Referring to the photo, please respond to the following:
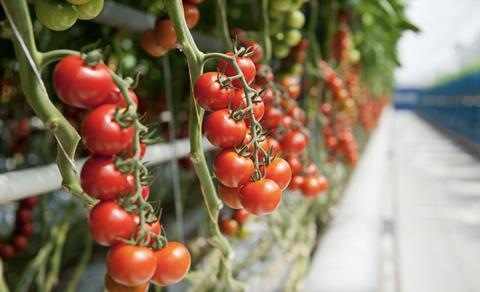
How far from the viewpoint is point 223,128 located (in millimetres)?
303

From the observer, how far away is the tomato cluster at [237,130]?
0.29 m

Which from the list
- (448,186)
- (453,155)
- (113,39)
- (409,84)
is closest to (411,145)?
(453,155)

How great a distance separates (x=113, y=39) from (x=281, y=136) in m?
0.33

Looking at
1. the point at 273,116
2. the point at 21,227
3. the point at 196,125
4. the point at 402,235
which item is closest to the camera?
the point at 196,125

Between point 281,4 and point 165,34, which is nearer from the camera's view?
point 165,34

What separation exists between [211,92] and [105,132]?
0.08m

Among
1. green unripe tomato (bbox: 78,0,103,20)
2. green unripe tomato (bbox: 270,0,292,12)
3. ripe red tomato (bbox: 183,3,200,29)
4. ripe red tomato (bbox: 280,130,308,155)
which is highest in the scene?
green unripe tomato (bbox: 78,0,103,20)

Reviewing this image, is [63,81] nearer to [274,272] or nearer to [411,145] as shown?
A: [274,272]

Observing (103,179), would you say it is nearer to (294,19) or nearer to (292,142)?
(292,142)

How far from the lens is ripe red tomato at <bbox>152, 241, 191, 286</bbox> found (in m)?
0.28

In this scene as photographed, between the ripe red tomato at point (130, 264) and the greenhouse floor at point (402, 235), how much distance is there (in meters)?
0.88

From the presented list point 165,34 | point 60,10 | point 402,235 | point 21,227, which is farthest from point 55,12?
point 402,235

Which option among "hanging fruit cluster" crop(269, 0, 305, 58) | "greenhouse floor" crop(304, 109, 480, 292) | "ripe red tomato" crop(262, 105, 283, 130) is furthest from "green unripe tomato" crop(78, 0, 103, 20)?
"greenhouse floor" crop(304, 109, 480, 292)

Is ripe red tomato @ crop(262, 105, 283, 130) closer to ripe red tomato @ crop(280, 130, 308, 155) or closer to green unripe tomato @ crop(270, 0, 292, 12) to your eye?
ripe red tomato @ crop(280, 130, 308, 155)
